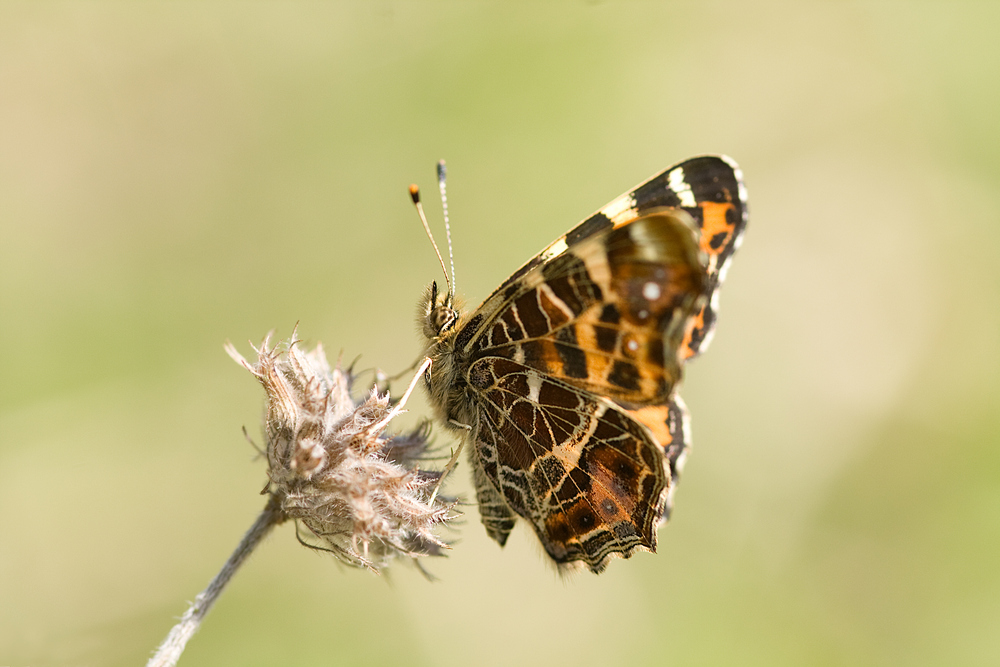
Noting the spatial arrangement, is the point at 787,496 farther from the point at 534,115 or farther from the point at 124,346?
the point at 124,346

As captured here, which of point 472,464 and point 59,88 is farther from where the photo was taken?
point 59,88

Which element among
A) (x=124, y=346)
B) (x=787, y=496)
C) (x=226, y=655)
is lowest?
(x=787, y=496)

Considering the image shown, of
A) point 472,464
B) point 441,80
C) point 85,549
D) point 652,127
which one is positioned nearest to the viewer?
point 472,464

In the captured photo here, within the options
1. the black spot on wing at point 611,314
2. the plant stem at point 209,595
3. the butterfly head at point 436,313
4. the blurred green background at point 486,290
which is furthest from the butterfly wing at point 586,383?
the blurred green background at point 486,290

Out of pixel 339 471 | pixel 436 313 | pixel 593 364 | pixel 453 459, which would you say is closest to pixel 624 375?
pixel 593 364

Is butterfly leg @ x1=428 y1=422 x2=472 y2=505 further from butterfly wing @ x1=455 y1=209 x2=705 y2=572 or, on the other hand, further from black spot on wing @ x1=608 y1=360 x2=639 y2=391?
black spot on wing @ x1=608 y1=360 x2=639 y2=391

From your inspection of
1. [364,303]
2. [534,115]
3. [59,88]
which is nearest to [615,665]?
[364,303]

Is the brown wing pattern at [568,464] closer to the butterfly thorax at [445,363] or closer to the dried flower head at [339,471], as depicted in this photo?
the butterfly thorax at [445,363]

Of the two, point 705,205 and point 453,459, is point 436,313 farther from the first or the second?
point 705,205
